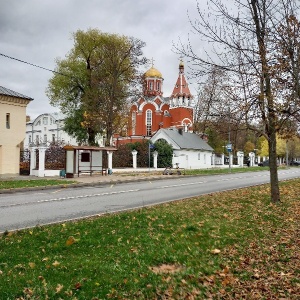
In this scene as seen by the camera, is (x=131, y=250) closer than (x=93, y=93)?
Yes

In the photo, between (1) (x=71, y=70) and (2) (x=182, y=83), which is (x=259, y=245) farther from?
(2) (x=182, y=83)

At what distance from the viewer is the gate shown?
28.7 metres

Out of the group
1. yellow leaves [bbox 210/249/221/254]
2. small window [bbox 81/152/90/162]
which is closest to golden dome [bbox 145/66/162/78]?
small window [bbox 81/152/90/162]

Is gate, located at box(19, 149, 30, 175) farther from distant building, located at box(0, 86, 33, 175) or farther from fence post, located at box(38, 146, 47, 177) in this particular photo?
fence post, located at box(38, 146, 47, 177)

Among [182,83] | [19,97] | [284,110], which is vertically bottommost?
[284,110]

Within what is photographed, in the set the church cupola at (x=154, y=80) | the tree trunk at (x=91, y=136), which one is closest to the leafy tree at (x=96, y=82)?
Result: the tree trunk at (x=91, y=136)

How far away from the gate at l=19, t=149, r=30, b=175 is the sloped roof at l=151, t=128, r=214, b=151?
21.7 meters

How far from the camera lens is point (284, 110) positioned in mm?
9969

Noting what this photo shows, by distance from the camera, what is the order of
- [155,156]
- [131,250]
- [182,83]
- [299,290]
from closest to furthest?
[299,290] < [131,250] < [155,156] < [182,83]

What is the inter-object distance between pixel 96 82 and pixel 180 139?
54.3 feet

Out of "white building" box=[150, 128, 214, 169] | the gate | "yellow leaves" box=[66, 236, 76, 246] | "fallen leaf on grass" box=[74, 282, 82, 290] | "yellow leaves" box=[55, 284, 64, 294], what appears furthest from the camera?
"white building" box=[150, 128, 214, 169]

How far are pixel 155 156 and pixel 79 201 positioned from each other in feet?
93.1

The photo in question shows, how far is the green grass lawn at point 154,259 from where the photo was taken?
186 inches

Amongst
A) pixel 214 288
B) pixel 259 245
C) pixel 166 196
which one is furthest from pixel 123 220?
pixel 166 196
